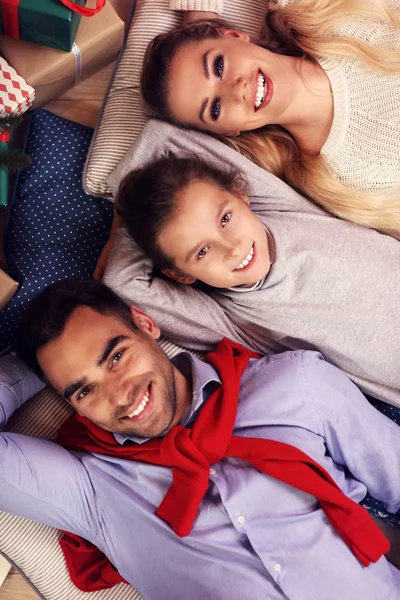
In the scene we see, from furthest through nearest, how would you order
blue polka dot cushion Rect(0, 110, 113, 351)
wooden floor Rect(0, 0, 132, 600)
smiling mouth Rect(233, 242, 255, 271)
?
wooden floor Rect(0, 0, 132, 600), blue polka dot cushion Rect(0, 110, 113, 351), smiling mouth Rect(233, 242, 255, 271)

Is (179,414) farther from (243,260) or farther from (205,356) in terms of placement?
(243,260)

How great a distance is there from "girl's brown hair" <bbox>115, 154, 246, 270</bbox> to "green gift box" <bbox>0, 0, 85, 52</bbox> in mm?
412

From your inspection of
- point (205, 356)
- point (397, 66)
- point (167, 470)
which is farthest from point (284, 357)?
point (397, 66)

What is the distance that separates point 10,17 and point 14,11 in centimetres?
3

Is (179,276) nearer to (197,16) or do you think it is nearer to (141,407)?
(141,407)

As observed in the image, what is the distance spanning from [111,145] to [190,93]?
31cm

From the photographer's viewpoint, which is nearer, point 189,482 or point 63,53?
point 189,482

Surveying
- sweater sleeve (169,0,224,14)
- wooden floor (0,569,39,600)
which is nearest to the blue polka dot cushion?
sweater sleeve (169,0,224,14)

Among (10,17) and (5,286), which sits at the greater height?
(10,17)

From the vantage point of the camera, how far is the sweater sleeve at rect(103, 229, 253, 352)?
164cm

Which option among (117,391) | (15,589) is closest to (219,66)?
(117,391)

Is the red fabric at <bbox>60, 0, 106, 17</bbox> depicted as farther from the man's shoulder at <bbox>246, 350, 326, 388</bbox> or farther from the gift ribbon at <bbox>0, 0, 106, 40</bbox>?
the man's shoulder at <bbox>246, 350, 326, 388</bbox>

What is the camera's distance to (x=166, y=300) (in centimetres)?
164

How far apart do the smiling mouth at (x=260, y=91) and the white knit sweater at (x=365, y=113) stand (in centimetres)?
25
